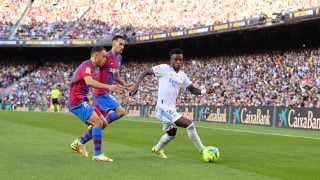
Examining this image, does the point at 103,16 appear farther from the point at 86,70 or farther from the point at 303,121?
the point at 86,70

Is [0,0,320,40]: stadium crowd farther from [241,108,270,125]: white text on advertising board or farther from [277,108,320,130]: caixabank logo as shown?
[277,108,320,130]: caixabank logo

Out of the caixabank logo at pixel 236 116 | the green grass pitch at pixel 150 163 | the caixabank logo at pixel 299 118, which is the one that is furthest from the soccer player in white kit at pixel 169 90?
the caixabank logo at pixel 236 116

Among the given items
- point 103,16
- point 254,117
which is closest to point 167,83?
point 254,117

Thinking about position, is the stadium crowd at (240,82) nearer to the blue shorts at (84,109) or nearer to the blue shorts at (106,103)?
the blue shorts at (106,103)

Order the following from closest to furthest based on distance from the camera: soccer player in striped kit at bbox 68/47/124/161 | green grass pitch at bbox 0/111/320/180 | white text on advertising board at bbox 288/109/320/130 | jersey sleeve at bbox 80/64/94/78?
green grass pitch at bbox 0/111/320/180 < jersey sleeve at bbox 80/64/94/78 < soccer player in striped kit at bbox 68/47/124/161 < white text on advertising board at bbox 288/109/320/130

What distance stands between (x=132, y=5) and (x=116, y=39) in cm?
4815

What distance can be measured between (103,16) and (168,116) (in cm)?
4917

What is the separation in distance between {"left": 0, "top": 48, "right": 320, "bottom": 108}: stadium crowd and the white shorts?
1788cm

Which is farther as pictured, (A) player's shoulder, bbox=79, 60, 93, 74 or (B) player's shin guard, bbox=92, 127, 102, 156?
(B) player's shin guard, bbox=92, 127, 102, 156

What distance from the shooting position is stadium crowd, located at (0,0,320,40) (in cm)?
5309

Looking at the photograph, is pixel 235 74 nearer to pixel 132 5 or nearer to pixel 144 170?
pixel 132 5

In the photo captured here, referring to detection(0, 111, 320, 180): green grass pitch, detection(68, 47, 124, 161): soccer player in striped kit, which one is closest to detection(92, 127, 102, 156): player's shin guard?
detection(68, 47, 124, 161): soccer player in striped kit

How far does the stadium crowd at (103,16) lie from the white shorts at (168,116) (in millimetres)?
38479

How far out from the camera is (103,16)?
60.2 meters
